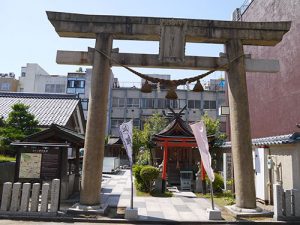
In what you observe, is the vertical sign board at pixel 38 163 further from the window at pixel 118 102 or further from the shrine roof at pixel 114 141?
the window at pixel 118 102

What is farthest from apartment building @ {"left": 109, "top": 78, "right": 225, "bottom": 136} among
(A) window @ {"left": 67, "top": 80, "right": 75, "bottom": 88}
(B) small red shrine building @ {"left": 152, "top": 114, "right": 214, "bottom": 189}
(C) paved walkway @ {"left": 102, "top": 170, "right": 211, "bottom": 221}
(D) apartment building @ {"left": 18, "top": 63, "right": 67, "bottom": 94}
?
(C) paved walkway @ {"left": 102, "top": 170, "right": 211, "bottom": 221}

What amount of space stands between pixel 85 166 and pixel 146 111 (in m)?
47.5

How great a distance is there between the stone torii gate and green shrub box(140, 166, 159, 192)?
22.8 feet

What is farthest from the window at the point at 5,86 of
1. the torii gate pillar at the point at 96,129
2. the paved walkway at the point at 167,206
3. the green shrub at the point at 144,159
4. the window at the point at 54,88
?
the torii gate pillar at the point at 96,129

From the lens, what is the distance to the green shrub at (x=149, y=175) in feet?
59.6

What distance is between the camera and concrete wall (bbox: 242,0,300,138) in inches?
632

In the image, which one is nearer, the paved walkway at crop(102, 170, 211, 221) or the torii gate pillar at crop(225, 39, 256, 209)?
the paved walkway at crop(102, 170, 211, 221)

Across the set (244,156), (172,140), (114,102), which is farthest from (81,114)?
(114,102)

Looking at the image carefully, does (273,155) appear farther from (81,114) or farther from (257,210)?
(81,114)

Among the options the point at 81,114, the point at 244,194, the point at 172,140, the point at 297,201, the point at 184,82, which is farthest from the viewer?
the point at 81,114

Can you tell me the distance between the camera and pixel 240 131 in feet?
39.7

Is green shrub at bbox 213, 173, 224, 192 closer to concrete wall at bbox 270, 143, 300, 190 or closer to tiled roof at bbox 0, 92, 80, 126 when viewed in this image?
concrete wall at bbox 270, 143, 300, 190

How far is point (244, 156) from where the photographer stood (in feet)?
39.0

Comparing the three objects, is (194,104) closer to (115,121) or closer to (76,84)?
(115,121)
